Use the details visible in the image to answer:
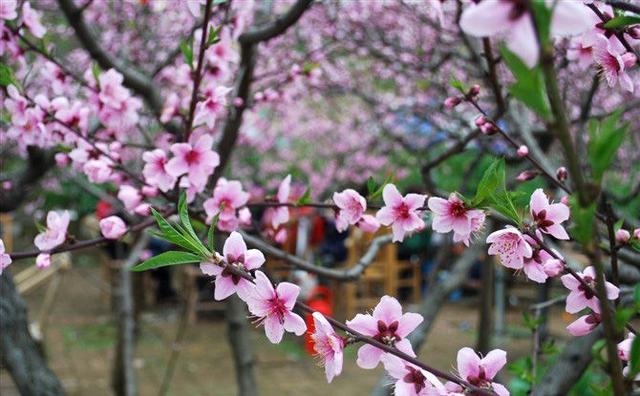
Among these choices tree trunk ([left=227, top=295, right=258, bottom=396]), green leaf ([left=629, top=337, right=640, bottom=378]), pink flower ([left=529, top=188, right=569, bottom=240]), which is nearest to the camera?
green leaf ([left=629, top=337, right=640, bottom=378])

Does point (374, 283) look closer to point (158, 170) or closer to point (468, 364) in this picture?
point (158, 170)

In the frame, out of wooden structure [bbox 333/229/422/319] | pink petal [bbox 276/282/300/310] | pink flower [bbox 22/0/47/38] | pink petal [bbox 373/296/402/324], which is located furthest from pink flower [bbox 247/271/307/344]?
wooden structure [bbox 333/229/422/319]

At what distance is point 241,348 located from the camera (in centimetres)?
263

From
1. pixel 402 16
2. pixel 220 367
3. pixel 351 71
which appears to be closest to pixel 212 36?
pixel 402 16

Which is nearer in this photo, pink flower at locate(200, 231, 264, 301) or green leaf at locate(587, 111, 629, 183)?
green leaf at locate(587, 111, 629, 183)

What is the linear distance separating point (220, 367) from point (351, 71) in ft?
9.69

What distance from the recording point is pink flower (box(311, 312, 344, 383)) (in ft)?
2.83

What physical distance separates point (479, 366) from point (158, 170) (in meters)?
0.95

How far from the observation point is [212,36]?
4.50ft

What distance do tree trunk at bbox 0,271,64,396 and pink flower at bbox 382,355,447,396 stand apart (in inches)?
59.2

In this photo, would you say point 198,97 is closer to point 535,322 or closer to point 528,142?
point 535,322

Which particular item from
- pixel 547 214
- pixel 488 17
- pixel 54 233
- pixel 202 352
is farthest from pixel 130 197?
pixel 202 352

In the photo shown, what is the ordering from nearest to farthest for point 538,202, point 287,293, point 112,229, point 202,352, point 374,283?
point 287,293 < point 538,202 < point 112,229 < point 202,352 < point 374,283

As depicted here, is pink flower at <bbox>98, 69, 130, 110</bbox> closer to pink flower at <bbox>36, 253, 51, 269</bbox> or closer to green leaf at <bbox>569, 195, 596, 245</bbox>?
pink flower at <bbox>36, 253, 51, 269</bbox>
